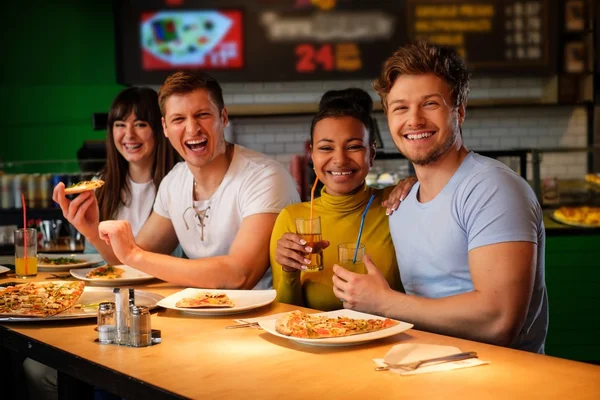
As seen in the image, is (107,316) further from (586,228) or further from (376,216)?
(586,228)

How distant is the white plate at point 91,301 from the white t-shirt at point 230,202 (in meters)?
0.59

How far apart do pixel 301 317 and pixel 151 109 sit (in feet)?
7.15

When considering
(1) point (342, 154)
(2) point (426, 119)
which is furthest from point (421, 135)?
(1) point (342, 154)

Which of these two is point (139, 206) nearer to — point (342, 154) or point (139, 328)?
point (342, 154)

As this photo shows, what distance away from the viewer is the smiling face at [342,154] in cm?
328

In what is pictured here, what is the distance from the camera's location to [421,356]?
6.89 feet

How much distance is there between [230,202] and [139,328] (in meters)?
1.28

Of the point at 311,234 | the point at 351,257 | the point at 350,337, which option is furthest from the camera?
the point at 311,234

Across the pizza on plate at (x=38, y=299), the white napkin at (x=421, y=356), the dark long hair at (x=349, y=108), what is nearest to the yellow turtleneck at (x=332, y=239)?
the dark long hair at (x=349, y=108)

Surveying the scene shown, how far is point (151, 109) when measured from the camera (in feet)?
14.4

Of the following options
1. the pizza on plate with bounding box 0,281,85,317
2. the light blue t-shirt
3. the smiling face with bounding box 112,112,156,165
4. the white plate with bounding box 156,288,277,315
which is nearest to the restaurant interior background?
the smiling face with bounding box 112,112,156,165

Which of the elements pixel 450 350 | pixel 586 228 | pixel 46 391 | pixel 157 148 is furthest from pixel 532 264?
pixel 586 228

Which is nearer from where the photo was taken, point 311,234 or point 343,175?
point 311,234

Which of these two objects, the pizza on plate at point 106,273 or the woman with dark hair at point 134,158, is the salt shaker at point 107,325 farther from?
the woman with dark hair at point 134,158
